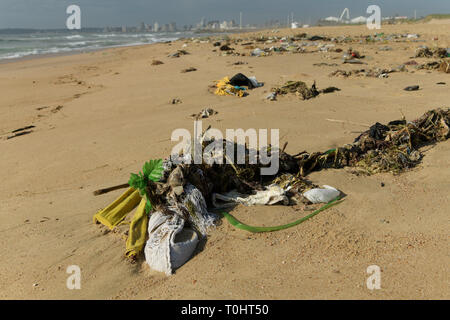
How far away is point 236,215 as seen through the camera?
3420mm

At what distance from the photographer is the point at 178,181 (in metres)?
3.27

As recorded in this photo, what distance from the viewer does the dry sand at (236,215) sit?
2.65 m

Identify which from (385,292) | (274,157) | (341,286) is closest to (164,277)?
(341,286)

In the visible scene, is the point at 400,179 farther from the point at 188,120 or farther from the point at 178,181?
the point at 188,120

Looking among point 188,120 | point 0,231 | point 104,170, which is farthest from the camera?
point 188,120

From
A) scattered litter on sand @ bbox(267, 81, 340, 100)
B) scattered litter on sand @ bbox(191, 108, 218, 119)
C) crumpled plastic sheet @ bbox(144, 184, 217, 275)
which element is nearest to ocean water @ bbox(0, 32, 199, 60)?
scattered litter on sand @ bbox(191, 108, 218, 119)

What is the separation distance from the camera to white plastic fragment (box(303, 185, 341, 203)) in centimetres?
362

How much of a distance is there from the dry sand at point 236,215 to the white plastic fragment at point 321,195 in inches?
6.9

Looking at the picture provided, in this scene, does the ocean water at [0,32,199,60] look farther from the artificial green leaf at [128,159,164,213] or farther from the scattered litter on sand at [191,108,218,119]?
the artificial green leaf at [128,159,164,213]

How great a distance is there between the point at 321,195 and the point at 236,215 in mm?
963

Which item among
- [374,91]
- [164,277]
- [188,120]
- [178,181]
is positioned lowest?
[164,277]

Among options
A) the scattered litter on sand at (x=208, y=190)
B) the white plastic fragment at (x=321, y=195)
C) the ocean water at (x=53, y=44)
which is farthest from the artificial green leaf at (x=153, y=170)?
the ocean water at (x=53, y=44)

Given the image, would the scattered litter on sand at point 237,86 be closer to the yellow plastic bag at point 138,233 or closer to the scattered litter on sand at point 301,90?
the scattered litter on sand at point 301,90

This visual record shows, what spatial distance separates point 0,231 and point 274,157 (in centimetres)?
309
